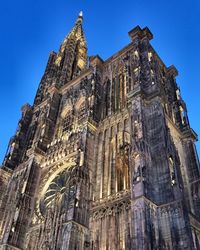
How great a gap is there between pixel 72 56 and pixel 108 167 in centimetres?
2673

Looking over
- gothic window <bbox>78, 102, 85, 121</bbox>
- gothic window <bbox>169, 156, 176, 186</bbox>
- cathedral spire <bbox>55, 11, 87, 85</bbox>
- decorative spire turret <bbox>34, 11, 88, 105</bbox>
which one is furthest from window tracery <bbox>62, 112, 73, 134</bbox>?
gothic window <bbox>169, 156, 176, 186</bbox>

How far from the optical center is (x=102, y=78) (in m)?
31.7

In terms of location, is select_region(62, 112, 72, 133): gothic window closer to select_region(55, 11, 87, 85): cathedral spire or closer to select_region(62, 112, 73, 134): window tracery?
select_region(62, 112, 73, 134): window tracery

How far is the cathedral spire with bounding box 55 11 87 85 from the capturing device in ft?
137

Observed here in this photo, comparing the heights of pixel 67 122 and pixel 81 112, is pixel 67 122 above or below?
below

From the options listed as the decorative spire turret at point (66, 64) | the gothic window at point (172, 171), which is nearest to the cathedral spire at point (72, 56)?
the decorative spire turret at point (66, 64)

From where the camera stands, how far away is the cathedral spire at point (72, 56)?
41.9 m

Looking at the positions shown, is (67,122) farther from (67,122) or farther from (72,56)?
(72,56)

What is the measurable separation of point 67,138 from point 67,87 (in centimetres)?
923

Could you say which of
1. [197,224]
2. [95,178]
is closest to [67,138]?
[95,178]

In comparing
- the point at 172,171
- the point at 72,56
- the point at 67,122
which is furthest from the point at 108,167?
the point at 72,56

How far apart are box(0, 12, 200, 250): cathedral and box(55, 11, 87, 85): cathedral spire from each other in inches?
210

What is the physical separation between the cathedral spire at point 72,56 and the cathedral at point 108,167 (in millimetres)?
5336

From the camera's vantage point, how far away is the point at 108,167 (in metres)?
22.4
